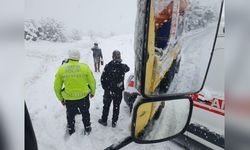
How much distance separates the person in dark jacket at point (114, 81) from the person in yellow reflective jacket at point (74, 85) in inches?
16.0

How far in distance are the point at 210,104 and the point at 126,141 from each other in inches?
86.8

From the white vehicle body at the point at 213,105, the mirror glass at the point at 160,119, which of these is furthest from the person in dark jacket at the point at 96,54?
the mirror glass at the point at 160,119

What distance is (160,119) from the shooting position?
105cm

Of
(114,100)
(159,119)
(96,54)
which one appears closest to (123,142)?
(159,119)

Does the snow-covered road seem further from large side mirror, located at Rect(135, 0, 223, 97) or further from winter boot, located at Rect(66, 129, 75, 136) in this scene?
large side mirror, located at Rect(135, 0, 223, 97)

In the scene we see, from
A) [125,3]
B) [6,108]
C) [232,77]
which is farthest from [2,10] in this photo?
[125,3]

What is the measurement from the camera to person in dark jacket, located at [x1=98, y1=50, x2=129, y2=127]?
500 cm

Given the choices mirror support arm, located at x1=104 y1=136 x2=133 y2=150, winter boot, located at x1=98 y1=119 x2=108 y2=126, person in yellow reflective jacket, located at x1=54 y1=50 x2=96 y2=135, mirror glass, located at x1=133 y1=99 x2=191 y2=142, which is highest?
mirror glass, located at x1=133 y1=99 x2=191 y2=142

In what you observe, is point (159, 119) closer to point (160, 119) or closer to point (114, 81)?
point (160, 119)

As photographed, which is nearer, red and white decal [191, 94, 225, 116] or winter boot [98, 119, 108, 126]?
red and white decal [191, 94, 225, 116]

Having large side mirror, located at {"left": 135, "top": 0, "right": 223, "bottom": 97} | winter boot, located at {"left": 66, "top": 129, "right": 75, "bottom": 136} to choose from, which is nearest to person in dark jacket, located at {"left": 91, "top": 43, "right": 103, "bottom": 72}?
winter boot, located at {"left": 66, "top": 129, "right": 75, "bottom": 136}

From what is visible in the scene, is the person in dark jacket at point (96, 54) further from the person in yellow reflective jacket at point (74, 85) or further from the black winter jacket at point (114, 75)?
the person in yellow reflective jacket at point (74, 85)

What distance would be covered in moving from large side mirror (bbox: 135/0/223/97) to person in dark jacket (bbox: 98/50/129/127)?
3.95m

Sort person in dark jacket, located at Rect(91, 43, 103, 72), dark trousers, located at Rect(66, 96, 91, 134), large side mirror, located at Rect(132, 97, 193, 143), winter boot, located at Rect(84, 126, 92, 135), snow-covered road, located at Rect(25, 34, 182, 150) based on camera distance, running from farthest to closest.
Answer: person in dark jacket, located at Rect(91, 43, 103, 72)
winter boot, located at Rect(84, 126, 92, 135)
dark trousers, located at Rect(66, 96, 91, 134)
snow-covered road, located at Rect(25, 34, 182, 150)
large side mirror, located at Rect(132, 97, 193, 143)
